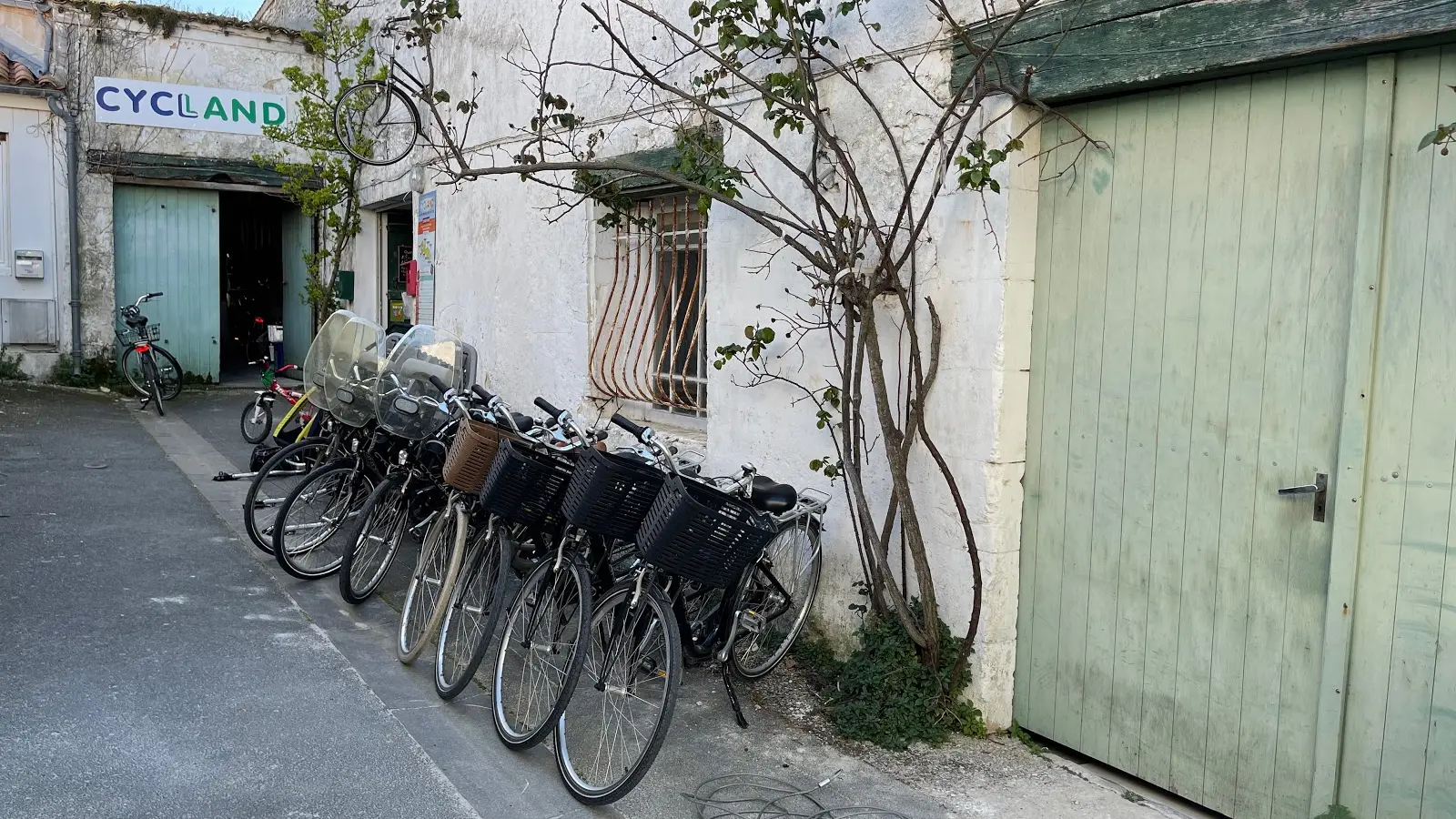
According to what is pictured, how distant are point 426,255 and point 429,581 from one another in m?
5.28

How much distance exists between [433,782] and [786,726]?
4.59 feet

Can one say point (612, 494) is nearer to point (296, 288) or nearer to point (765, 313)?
point (765, 313)

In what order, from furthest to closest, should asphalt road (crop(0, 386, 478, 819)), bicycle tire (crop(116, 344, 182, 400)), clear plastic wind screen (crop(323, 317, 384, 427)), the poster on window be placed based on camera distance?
1. bicycle tire (crop(116, 344, 182, 400))
2. the poster on window
3. clear plastic wind screen (crop(323, 317, 384, 427))
4. asphalt road (crop(0, 386, 478, 819))

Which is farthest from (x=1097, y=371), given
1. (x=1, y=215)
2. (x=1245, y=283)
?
(x=1, y=215)

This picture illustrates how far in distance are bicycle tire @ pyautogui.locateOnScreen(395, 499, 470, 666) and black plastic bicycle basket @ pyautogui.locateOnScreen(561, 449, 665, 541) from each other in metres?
0.87

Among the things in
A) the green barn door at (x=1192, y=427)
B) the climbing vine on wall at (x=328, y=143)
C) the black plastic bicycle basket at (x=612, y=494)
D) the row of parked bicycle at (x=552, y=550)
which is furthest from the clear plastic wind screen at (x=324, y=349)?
the climbing vine on wall at (x=328, y=143)

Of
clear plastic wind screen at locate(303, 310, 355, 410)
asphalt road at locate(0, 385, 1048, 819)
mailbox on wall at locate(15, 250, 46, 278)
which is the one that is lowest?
asphalt road at locate(0, 385, 1048, 819)

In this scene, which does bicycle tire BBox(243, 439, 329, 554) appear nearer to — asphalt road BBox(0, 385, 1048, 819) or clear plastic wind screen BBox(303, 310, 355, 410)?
asphalt road BBox(0, 385, 1048, 819)

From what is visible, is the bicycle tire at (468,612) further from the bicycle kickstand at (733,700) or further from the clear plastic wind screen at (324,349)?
the clear plastic wind screen at (324,349)

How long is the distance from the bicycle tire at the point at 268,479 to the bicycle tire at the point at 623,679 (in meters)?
2.85

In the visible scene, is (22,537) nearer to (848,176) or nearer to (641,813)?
(641,813)

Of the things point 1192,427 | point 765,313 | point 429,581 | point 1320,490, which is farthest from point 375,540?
point 1320,490

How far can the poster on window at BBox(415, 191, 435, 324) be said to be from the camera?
9570mm

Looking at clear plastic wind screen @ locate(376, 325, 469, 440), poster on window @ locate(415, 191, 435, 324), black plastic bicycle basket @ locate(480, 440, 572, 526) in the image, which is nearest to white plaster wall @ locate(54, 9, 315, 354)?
poster on window @ locate(415, 191, 435, 324)
